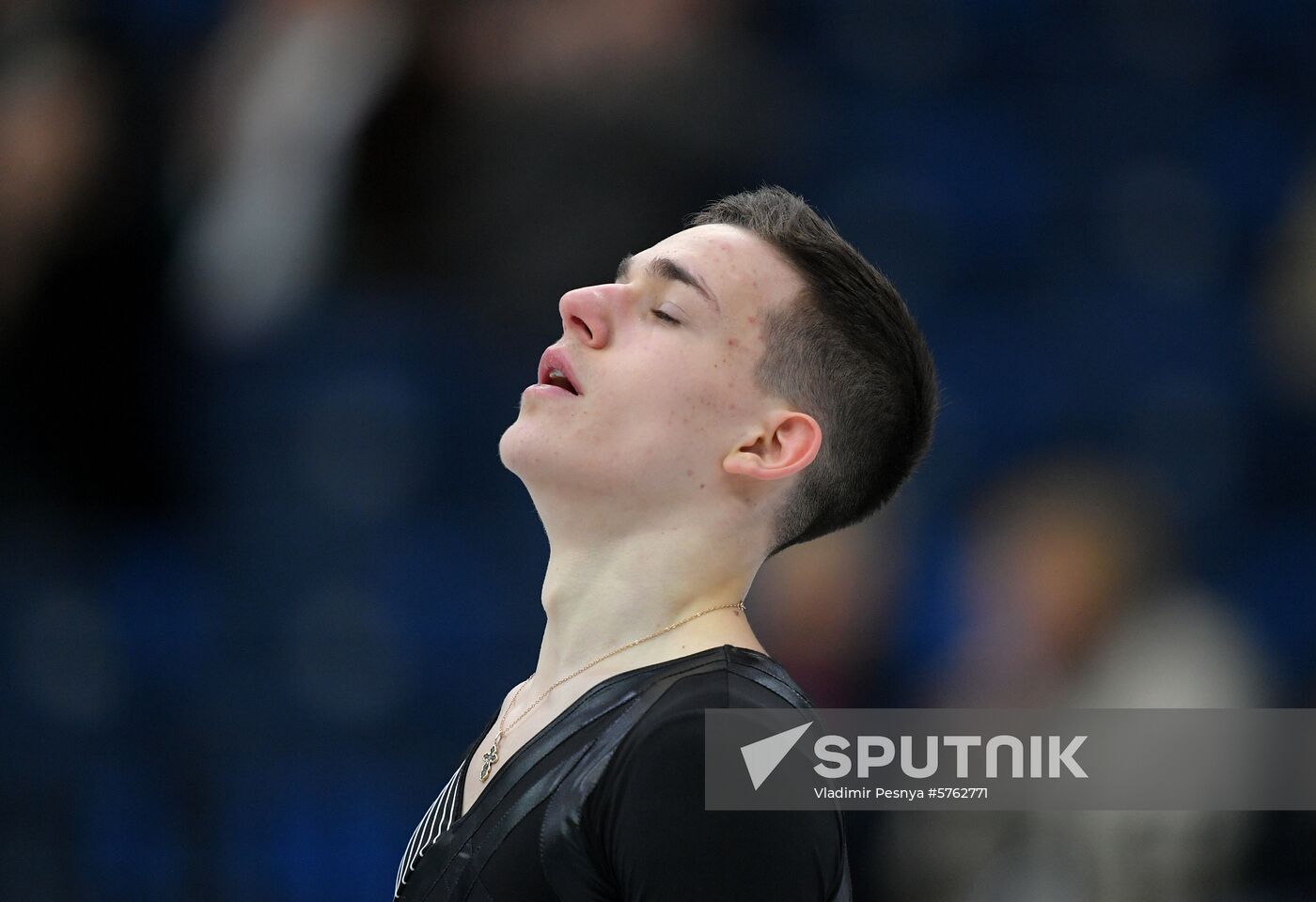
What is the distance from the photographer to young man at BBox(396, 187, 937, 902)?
1652mm

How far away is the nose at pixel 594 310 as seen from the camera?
1.97m

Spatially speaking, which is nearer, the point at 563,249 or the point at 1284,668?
the point at 1284,668

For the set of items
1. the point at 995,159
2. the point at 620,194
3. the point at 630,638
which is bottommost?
the point at 630,638

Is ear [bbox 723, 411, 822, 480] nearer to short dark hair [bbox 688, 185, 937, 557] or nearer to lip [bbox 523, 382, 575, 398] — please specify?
short dark hair [bbox 688, 185, 937, 557]

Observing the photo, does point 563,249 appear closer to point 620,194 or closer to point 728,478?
point 620,194

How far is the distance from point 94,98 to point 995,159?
132 inches

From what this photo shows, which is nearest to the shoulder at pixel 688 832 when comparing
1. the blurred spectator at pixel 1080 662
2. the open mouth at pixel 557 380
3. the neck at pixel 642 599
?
the neck at pixel 642 599

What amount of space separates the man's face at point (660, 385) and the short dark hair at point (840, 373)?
36 mm

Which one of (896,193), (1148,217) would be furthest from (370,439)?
(1148,217)

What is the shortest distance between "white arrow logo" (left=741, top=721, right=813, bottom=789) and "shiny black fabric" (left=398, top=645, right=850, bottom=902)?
41 mm

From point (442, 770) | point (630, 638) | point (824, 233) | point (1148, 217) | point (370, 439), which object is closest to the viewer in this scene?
point (630, 638)

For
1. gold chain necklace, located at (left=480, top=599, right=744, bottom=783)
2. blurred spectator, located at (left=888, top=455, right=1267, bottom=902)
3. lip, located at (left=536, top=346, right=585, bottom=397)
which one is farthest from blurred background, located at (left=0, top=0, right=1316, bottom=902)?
lip, located at (left=536, top=346, right=585, bottom=397)

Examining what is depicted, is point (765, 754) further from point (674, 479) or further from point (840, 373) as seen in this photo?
point (840, 373)

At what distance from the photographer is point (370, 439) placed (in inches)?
187
